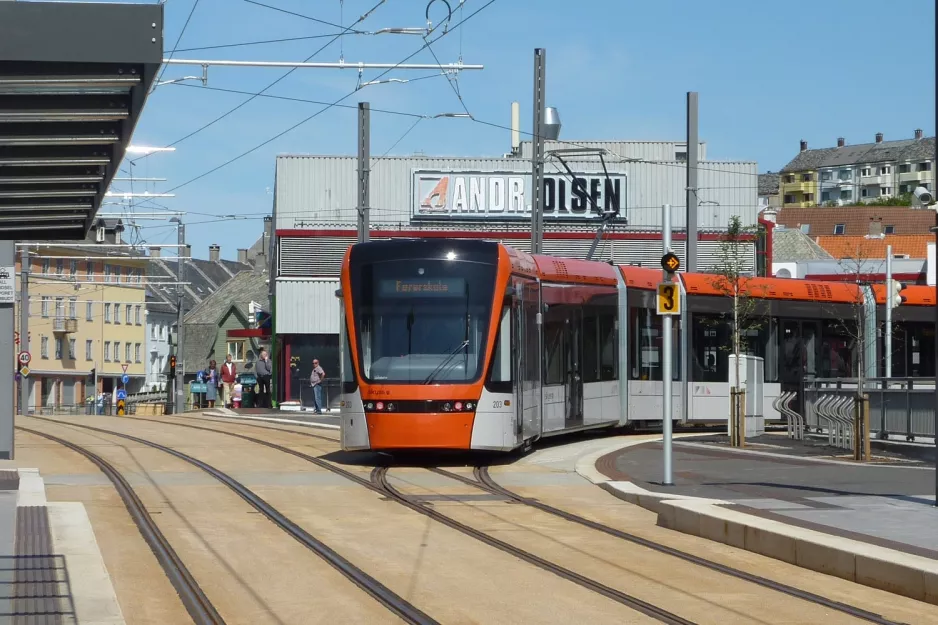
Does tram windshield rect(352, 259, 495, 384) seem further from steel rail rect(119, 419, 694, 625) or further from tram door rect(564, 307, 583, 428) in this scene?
tram door rect(564, 307, 583, 428)

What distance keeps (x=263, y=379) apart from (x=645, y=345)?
2188 cm

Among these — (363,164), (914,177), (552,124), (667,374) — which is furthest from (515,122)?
(914,177)

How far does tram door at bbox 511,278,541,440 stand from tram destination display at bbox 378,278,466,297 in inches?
39.8

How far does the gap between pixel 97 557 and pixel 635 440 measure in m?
15.5

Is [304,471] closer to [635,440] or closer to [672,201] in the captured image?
[635,440]

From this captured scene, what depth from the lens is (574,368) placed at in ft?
76.4

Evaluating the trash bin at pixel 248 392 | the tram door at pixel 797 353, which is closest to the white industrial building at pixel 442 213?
the trash bin at pixel 248 392

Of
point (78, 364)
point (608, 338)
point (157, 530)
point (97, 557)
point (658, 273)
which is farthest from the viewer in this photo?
point (78, 364)

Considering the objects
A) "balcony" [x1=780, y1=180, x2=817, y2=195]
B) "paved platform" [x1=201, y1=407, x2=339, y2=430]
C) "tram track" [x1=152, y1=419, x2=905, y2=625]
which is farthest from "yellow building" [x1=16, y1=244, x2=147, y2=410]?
"balcony" [x1=780, y1=180, x2=817, y2=195]

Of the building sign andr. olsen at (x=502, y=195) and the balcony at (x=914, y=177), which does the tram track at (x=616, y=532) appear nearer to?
the building sign andr. olsen at (x=502, y=195)

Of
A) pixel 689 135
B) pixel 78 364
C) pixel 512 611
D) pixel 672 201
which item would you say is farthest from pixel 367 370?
pixel 78 364

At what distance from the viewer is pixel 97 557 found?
34.1 feet

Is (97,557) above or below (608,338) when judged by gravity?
below

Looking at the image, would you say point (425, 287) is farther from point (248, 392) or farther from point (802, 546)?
point (248, 392)
